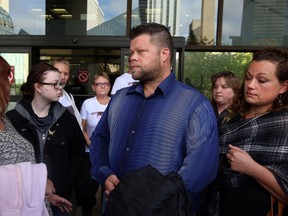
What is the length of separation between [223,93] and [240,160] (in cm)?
143

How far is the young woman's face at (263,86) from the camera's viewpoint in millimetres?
1723

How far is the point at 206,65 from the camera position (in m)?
6.20

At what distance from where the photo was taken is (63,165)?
249 cm

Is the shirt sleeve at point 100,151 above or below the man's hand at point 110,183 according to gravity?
above

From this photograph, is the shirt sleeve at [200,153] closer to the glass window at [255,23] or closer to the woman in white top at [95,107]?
the woman in white top at [95,107]

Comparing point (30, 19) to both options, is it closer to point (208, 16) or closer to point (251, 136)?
point (208, 16)

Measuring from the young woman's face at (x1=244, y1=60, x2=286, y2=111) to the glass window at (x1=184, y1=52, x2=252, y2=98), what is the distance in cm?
441

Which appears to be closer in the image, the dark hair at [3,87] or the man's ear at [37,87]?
the dark hair at [3,87]

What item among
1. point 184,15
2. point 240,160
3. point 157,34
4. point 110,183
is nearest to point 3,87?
point 110,183

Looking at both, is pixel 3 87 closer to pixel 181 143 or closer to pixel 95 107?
pixel 181 143

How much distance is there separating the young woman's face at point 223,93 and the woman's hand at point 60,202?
158 centimetres

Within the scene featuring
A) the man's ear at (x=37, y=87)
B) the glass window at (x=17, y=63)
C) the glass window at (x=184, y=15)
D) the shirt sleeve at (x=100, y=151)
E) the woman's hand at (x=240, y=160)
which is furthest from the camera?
the glass window at (x=184, y=15)

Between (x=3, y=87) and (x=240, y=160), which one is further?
(x=240, y=160)

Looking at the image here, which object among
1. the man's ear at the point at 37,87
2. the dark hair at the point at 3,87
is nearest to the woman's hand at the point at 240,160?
the dark hair at the point at 3,87
